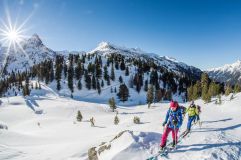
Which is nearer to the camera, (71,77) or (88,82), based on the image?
(88,82)

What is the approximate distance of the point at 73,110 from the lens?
8925 centimetres

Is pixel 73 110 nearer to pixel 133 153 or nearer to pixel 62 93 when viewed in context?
pixel 62 93

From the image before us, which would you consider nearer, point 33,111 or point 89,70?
point 33,111

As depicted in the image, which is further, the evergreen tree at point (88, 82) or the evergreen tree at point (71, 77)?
the evergreen tree at point (88, 82)

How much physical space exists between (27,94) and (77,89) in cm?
3034

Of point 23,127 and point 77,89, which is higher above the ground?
point 77,89

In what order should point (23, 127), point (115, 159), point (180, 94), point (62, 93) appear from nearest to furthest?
point (115, 159) < point (23, 127) < point (62, 93) < point (180, 94)

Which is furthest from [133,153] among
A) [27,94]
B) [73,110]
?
[27,94]

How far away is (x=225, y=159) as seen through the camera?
46.4 ft

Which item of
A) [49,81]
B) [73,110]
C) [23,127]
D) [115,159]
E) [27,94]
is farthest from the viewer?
[49,81]

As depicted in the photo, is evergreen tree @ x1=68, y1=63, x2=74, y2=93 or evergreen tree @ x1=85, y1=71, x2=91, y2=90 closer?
evergreen tree @ x1=68, y1=63, x2=74, y2=93

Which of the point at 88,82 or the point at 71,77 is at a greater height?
the point at 71,77

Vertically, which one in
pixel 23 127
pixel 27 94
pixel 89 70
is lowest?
pixel 23 127

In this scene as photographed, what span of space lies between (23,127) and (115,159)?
62.8 m
